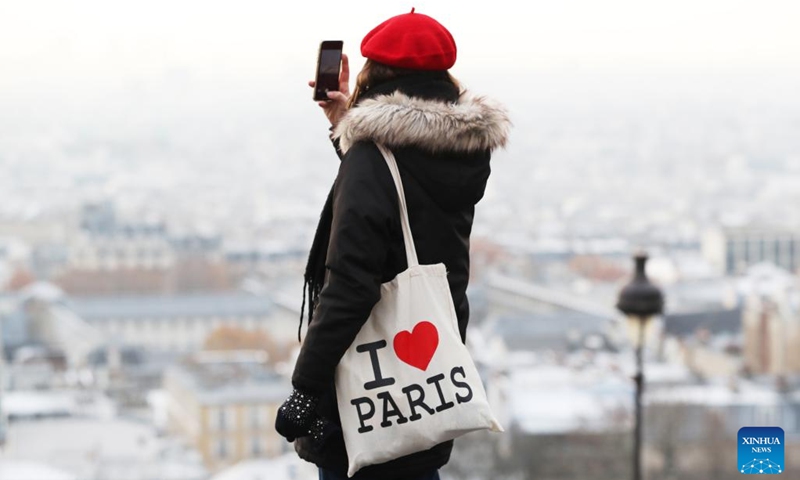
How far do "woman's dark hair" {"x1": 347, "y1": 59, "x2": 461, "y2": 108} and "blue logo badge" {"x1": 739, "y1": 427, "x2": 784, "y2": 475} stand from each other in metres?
1.00

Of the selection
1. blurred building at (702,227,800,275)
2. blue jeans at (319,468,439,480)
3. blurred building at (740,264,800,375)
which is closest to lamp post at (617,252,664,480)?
blue jeans at (319,468,439,480)

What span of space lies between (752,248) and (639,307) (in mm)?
36591

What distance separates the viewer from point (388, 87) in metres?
1.07

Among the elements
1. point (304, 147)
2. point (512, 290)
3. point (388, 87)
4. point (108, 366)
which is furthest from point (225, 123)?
point (388, 87)

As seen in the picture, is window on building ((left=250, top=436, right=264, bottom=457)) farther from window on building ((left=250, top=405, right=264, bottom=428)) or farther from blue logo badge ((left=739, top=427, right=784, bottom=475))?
blue logo badge ((left=739, top=427, right=784, bottom=475))

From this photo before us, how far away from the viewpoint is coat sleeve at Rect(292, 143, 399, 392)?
98 centimetres

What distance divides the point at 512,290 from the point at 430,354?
32735 mm

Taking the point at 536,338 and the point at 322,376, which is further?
the point at 536,338

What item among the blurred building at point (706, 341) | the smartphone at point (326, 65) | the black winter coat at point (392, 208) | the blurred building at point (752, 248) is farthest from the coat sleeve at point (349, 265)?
the blurred building at point (752, 248)

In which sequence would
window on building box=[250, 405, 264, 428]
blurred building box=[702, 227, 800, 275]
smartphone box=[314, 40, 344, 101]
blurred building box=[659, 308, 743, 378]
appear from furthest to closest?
blurred building box=[702, 227, 800, 275], blurred building box=[659, 308, 743, 378], window on building box=[250, 405, 264, 428], smartphone box=[314, 40, 344, 101]

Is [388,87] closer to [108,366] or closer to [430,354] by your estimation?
[430,354]

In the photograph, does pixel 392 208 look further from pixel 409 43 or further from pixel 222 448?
pixel 222 448

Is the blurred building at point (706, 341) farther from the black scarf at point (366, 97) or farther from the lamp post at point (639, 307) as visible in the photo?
the black scarf at point (366, 97)

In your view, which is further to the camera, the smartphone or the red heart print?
the smartphone
